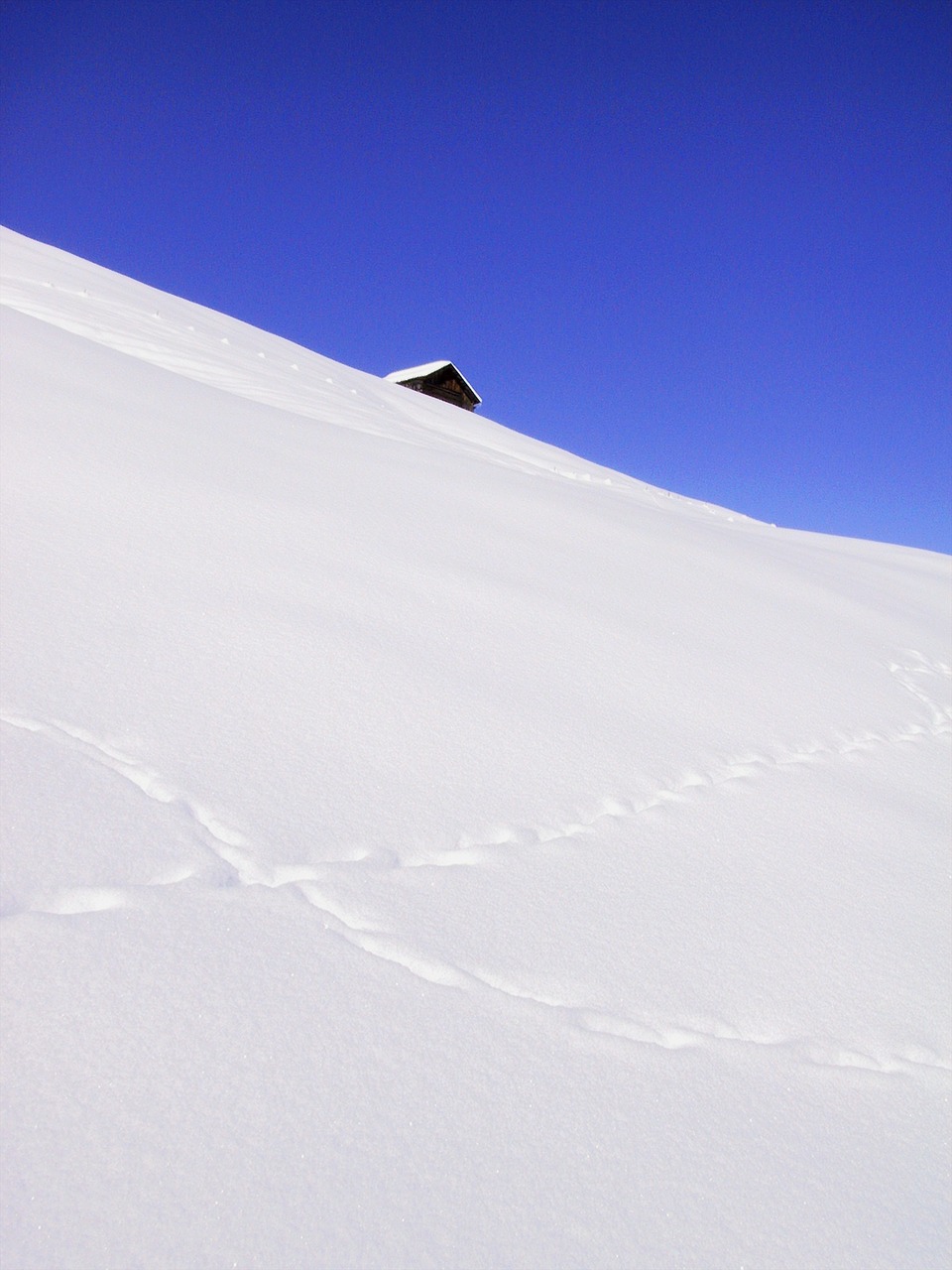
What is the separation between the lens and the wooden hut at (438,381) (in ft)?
79.1

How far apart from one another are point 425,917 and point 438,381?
24.9m

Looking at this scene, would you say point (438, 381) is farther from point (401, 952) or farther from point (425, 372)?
point (401, 952)

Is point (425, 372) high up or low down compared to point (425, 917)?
up

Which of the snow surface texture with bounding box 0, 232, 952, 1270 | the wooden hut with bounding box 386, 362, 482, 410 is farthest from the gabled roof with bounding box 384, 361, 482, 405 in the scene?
the snow surface texture with bounding box 0, 232, 952, 1270

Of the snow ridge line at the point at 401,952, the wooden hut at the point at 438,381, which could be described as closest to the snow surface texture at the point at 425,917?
the snow ridge line at the point at 401,952

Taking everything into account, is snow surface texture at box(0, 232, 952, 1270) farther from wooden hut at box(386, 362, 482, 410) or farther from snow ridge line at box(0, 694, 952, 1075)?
wooden hut at box(386, 362, 482, 410)

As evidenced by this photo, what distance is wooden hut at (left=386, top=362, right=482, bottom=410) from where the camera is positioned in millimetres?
24109

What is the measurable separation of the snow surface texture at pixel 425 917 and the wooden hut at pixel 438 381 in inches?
890

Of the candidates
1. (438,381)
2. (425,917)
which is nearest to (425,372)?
(438,381)

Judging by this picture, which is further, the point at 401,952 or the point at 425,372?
the point at 425,372

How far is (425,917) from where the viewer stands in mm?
1175

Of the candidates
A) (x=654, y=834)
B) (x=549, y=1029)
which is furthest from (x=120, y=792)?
(x=654, y=834)

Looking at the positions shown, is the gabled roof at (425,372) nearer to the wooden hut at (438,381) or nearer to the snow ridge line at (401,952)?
the wooden hut at (438,381)

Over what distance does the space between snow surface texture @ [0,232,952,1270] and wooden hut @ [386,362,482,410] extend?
74.2ft
